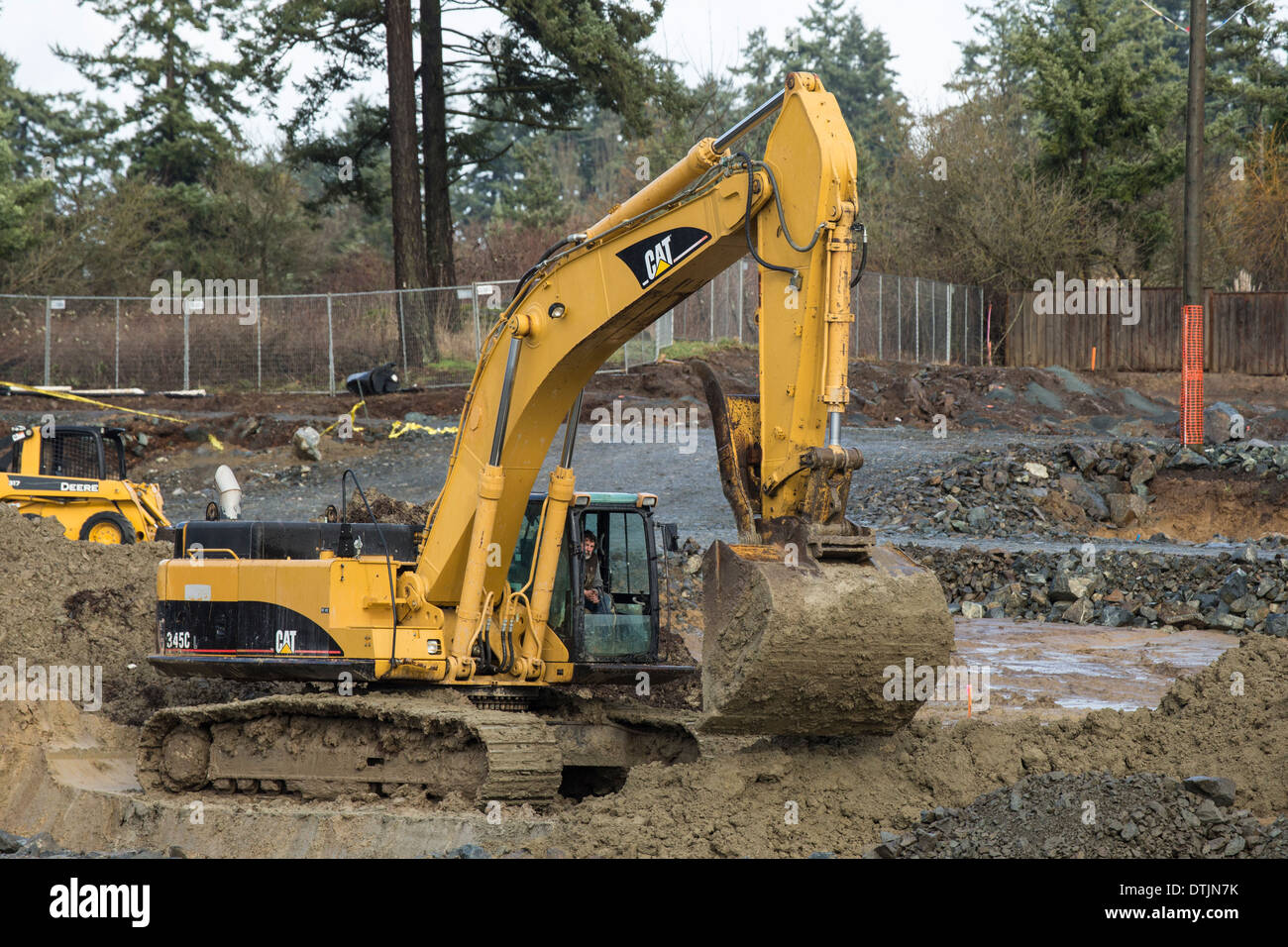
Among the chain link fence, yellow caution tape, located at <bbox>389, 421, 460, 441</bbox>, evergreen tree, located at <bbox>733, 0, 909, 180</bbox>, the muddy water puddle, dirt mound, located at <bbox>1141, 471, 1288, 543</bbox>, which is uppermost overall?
evergreen tree, located at <bbox>733, 0, 909, 180</bbox>

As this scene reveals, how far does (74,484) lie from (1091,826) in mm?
12813

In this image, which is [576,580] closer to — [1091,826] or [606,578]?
[606,578]

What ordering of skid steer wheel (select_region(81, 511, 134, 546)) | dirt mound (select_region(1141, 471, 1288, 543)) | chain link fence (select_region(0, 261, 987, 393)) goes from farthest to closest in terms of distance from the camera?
chain link fence (select_region(0, 261, 987, 393)) → dirt mound (select_region(1141, 471, 1288, 543)) → skid steer wheel (select_region(81, 511, 134, 546))

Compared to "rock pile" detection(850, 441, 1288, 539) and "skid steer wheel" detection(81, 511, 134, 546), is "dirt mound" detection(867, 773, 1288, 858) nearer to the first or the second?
"rock pile" detection(850, 441, 1288, 539)

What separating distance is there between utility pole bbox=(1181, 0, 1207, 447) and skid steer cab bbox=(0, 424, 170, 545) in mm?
15551

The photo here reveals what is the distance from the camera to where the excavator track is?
7530mm

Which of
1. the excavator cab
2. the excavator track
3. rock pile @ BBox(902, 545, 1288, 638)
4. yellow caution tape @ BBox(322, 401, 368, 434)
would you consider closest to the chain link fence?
yellow caution tape @ BBox(322, 401, 368, 434)

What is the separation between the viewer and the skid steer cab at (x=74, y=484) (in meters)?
14.9

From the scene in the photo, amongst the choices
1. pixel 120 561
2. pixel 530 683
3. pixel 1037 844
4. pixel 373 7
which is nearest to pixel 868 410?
pixel 373 7

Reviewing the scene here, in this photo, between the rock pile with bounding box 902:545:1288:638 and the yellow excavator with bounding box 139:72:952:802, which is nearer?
the yellow excavator with bounding box 139:72:952:802

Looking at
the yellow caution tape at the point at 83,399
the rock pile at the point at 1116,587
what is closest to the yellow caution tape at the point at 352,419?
the yellow caution tape at the point at 83,399

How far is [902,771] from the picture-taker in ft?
23.5

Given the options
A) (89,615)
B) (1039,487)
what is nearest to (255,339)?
(89,615)

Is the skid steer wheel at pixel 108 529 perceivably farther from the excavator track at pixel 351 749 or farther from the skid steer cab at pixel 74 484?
the excavator track at pixel 351 749
